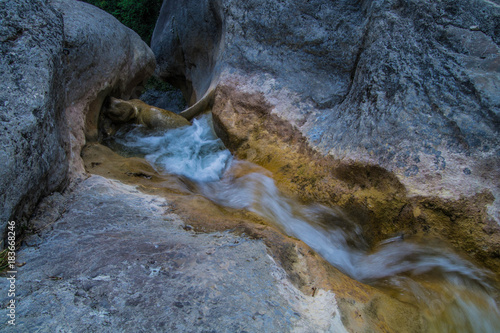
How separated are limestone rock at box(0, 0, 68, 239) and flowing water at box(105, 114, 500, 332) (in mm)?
1622

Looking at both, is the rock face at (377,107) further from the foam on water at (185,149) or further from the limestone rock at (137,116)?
the limestone rock at (137,116)

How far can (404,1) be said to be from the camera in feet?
10.6

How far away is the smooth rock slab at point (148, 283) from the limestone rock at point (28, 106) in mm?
274

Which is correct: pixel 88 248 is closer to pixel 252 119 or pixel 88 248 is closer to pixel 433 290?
pixel 433 290

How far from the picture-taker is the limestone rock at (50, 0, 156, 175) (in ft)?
12.4

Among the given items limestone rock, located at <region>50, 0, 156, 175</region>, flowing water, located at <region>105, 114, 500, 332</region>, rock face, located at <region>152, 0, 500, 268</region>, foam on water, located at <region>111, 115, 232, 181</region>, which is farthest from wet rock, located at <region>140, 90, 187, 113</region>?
flowing water, located at <region>105, 114, 500, 332</region>

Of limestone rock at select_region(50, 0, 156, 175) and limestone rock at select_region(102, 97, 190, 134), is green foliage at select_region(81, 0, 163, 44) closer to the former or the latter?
limestone rock at select_region(50, 0, 156, 175)

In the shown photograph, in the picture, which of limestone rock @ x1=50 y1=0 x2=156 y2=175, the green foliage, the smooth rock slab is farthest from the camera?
the green foliage

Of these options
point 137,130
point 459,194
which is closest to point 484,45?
point 459,194

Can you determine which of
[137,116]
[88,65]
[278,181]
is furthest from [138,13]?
[278,181]

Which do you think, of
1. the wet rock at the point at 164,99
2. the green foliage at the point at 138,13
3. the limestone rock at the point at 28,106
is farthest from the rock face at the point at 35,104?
the green foliage at the point at 138,13

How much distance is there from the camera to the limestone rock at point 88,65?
3781 mm

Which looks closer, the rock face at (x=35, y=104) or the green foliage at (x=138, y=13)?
the rock face at (x=35, y=104)

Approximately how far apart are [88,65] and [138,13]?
9.49 meters
